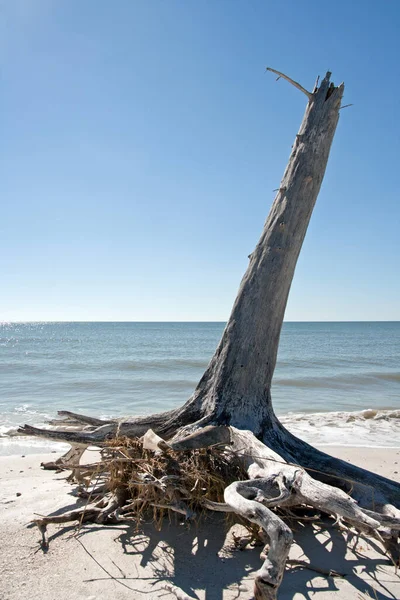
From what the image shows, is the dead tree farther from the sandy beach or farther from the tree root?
the sandy beach

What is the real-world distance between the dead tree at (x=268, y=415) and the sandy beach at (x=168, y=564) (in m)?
0.25

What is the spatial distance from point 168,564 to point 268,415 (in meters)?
1.67

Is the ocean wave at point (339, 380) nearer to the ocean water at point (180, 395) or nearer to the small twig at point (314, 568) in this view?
the ocean water at point (180, 395)

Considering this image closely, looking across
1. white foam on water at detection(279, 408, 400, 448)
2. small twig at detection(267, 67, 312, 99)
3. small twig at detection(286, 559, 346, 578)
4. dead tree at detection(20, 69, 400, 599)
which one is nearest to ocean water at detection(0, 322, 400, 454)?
white foam on water at detection(279, 408, 400, 448)

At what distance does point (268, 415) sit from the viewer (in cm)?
414

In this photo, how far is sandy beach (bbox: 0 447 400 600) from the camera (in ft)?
8.55

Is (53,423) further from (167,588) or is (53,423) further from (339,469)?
(339,469)

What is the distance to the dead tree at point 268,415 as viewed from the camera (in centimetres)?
279

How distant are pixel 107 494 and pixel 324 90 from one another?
476 centimetres

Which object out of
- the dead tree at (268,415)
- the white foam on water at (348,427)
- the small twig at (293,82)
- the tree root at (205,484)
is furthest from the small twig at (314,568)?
the white foam on water at (348,427)

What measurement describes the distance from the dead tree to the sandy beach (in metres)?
0.25

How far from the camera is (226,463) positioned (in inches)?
139

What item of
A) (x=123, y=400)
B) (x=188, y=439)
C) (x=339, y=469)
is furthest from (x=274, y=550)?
(x=123, y=400)

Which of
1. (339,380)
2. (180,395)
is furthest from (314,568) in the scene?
(339,380)
